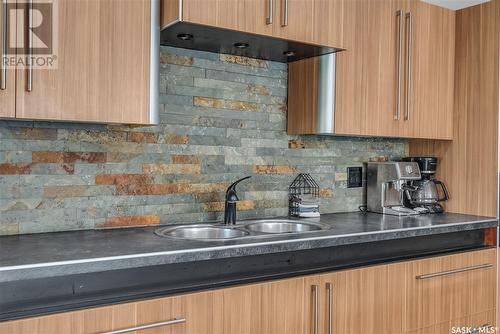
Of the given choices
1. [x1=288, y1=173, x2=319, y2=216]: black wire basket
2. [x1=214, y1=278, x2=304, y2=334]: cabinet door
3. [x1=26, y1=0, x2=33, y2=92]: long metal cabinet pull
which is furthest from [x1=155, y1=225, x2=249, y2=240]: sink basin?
[x1=26, y1=0, x2=33, y2=92]: long metal cabinet pull

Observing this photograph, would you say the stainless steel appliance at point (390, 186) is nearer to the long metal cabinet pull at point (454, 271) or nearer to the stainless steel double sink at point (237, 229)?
the long metal cabinet pull at point (454, 271)

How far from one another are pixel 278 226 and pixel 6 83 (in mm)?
1425

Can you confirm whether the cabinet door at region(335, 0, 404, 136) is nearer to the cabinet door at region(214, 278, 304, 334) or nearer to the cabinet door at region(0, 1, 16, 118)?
the cabinet door at region(214, 278, 304, 334)

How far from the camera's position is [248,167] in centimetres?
251

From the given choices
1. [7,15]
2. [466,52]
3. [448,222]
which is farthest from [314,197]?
[7,15]

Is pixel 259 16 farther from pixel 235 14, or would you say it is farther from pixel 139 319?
pixel 139 319

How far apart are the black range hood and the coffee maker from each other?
43.3 inches

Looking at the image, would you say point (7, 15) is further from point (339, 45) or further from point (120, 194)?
point (339, 45)

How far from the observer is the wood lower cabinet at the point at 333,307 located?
4.97 feet

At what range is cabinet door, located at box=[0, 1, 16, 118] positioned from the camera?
5.11 feet

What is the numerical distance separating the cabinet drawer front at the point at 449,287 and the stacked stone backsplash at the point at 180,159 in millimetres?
670

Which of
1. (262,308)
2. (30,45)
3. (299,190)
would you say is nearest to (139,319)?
(262,308)

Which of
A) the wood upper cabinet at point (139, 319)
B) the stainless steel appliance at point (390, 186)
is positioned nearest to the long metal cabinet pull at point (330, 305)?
the wood upper cabinet at point (139, 319)

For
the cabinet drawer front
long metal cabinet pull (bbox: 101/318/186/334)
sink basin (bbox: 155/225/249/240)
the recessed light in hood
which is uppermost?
the recessed light in hood
